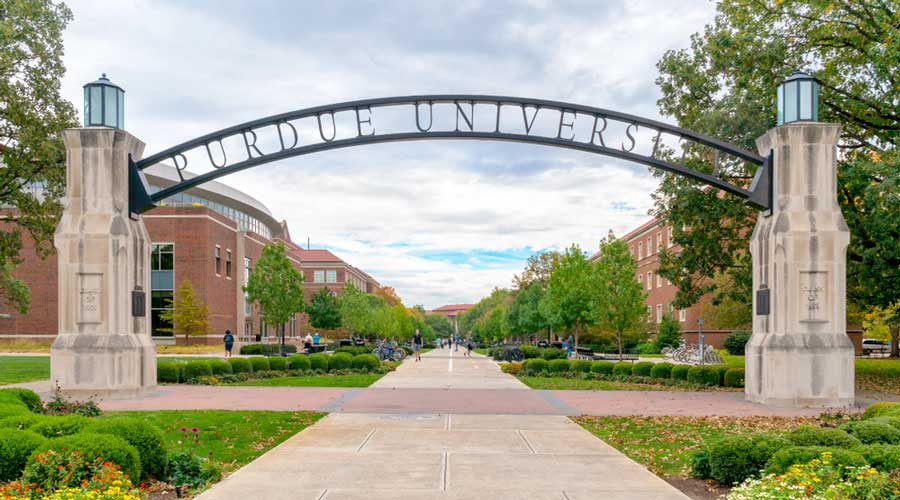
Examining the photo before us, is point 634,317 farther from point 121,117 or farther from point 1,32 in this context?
point 1,32

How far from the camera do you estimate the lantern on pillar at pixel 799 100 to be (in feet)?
53.6

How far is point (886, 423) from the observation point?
855 centimetres

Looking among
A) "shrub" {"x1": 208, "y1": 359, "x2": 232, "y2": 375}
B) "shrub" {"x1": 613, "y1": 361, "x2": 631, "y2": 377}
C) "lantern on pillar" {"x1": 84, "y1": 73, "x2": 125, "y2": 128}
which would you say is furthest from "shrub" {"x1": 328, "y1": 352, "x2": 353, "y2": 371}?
"lantern on pillar" {"x1": 84, "y1": 73, "x2": 125, "y2": 128}

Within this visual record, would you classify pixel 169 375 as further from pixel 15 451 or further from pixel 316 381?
pixel 15 451

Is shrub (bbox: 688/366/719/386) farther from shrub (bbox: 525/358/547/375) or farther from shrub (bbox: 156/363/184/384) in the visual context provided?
shrub (bbox: 156/363/184/384)

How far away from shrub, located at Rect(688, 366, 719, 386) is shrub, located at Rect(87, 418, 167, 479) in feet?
54.2

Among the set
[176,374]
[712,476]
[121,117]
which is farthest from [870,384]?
[121,117]

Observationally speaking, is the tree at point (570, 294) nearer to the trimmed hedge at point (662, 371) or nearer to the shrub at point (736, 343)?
the shrub at point (736, 343)

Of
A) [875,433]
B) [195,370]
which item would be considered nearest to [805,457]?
[875,433]

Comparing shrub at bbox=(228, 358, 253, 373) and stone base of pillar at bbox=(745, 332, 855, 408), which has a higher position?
stone base of pillar at bbox=(745, 332, 855, 408)

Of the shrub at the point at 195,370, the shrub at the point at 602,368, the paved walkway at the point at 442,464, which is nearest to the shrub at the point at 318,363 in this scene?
the shrub at the point at 195,370

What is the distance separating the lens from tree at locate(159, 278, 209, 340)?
5100 centimetres

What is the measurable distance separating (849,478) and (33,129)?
72.8ft

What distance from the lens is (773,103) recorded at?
20.7m
